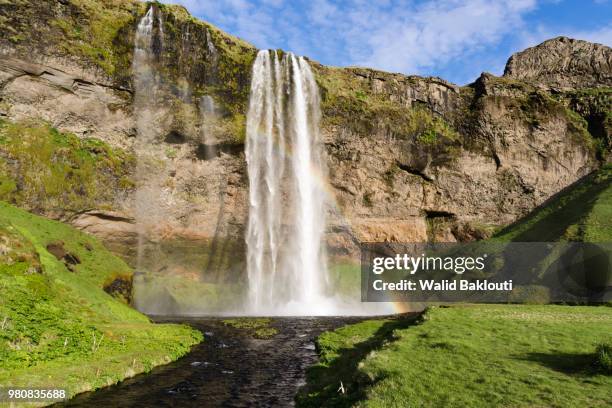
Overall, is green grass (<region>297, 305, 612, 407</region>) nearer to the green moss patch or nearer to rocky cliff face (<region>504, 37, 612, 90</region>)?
the green moss patch

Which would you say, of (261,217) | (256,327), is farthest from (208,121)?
(256,327)

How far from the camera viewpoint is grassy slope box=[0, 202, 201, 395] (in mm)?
19656

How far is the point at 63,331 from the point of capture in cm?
2397

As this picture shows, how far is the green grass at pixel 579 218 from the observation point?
49.7 meters

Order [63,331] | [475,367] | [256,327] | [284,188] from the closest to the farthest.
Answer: [475,367], [63,331], [256,327], [284,188]

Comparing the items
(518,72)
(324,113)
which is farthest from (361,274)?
(518,72)

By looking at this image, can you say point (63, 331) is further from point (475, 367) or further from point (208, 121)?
point (208, 121)

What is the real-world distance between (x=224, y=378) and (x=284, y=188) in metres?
47.4

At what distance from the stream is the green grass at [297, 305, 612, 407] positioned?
4.83 feet

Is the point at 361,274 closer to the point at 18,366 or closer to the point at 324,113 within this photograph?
the point at 324,113

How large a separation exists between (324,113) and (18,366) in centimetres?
6034

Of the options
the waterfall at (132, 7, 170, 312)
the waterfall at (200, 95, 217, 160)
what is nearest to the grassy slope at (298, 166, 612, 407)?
the waterfall at (132, 7, 170, 312)

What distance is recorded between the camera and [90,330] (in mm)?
25953

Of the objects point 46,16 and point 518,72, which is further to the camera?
point 518,72
